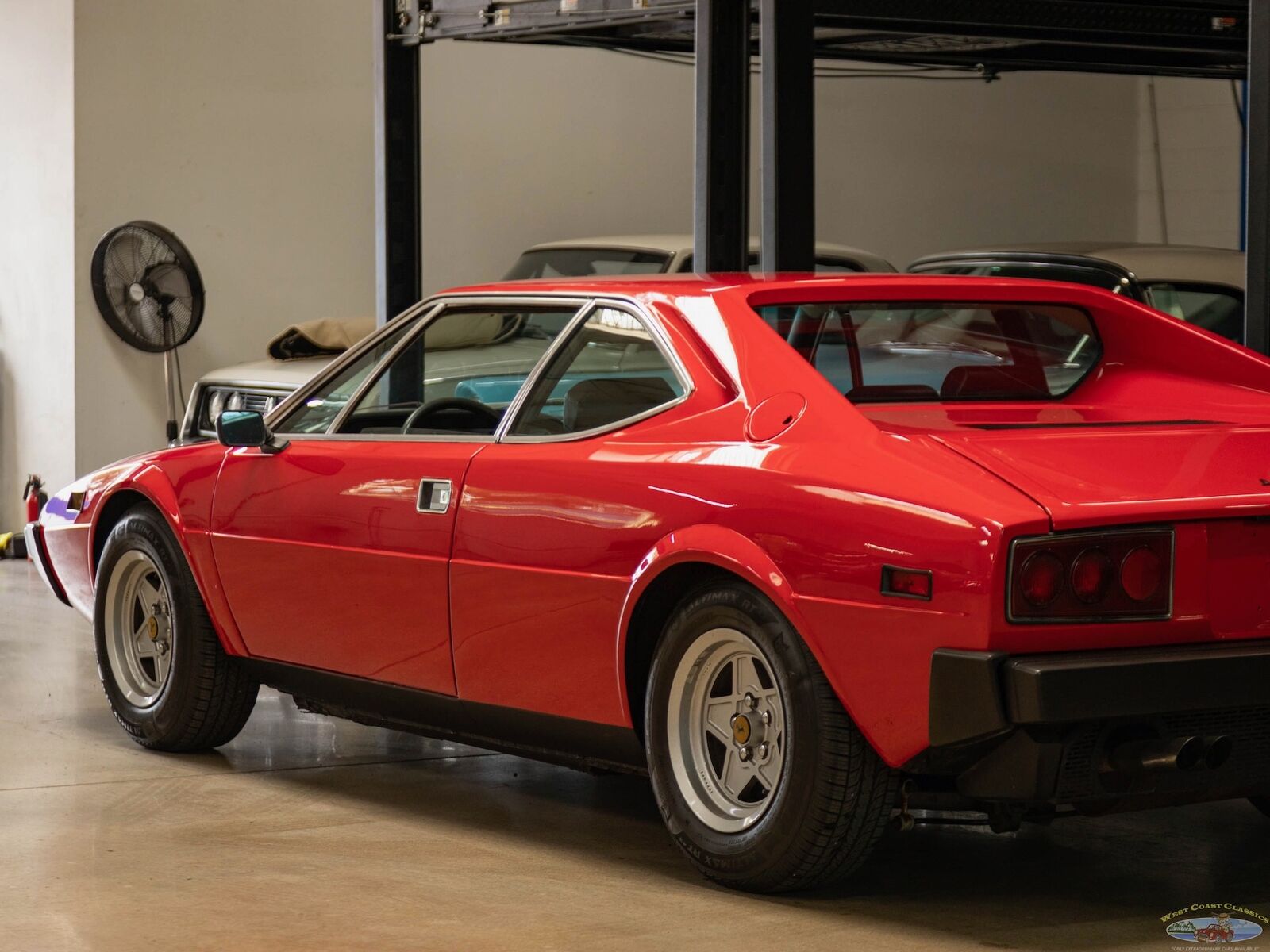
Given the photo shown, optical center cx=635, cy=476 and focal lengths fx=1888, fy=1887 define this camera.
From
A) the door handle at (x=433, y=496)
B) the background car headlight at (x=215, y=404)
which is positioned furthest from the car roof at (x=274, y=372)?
the door handle at (x=433, y=496)

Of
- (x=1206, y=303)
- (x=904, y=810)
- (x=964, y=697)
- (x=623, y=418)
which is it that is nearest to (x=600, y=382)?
Result: (x=623, y=418)

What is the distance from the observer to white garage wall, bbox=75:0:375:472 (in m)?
11.6

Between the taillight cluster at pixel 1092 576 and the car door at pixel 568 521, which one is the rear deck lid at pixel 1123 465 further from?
the car door at pixel 568 521

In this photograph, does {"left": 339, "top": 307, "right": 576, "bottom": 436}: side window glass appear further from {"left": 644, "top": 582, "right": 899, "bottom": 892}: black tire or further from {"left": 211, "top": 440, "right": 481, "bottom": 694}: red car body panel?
{"left": 644, "top": 582, "right": 899, "bottom": 892}: black tire

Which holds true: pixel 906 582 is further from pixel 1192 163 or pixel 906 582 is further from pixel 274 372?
pixel 1192 163

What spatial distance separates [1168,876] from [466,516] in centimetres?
176

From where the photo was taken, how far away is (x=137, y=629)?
5.69 meters

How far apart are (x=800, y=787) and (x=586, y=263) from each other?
271 inches

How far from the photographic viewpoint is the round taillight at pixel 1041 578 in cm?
333

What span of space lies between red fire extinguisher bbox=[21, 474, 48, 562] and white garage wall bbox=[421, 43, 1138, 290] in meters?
3.01

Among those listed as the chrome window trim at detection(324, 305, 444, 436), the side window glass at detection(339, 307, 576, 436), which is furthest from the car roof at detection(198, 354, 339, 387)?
the chrome window trim at detection(324, 305, 444, 436)

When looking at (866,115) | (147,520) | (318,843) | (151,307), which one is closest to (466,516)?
(318,843)

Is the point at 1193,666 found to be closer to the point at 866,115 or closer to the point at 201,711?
the point at 201,711

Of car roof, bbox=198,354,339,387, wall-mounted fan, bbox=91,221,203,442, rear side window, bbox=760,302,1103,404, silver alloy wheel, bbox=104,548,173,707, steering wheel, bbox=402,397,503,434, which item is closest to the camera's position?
rear side window, bbox=760,302,1103,404
